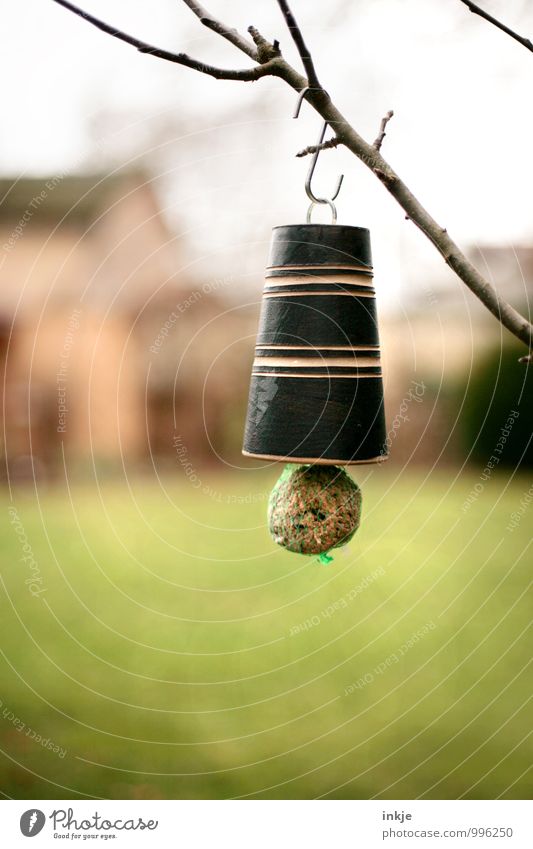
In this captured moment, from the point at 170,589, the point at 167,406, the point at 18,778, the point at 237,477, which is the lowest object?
the point at 18,778

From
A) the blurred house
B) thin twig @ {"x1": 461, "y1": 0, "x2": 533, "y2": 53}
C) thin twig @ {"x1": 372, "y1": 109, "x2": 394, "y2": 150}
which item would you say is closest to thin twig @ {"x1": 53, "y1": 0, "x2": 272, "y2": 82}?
thin twig @ {"x1": 372, "y1": 109, "x2": 394, "y2": 150}

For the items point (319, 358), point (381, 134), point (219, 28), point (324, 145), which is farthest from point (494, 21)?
point (319, 358)

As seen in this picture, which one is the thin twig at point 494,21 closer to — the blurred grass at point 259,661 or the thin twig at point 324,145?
the thin twig at point 324,145

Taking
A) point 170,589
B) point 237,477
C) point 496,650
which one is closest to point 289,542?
point 496,650

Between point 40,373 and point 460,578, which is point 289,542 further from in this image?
point 40,373

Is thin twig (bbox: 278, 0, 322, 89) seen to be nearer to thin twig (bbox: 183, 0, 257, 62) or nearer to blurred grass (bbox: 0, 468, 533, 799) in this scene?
thin twig (bbox: 183, 0, 257, 62)

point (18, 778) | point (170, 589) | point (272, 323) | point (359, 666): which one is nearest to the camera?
point (272, 323)
